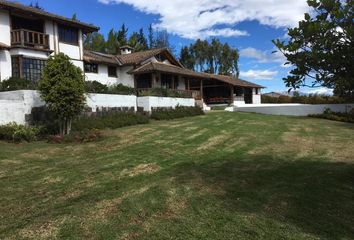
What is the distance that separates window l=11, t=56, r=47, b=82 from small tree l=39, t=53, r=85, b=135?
22.9 ft

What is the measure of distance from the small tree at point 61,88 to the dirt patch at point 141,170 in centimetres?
667

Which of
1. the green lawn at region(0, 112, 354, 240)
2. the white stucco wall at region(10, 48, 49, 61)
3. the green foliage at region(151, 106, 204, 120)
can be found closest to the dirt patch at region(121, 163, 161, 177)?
the green lawn at region(0, 112, 354, 240)

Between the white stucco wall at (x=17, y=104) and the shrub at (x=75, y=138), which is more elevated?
the white stucco wall at (x=17, y=104)

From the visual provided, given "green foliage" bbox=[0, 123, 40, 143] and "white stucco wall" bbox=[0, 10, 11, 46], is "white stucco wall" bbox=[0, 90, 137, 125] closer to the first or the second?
"green foliage" bbox=[0, 123, 40, 143]

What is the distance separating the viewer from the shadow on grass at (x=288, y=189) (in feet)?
21.1

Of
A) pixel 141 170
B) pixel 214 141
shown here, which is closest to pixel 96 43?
pixel 214 141

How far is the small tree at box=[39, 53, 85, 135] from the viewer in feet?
50.5

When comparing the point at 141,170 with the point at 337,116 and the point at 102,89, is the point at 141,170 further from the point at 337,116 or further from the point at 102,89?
the point at 337,116

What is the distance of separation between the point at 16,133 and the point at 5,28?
34.9ft

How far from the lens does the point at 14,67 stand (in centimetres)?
2261

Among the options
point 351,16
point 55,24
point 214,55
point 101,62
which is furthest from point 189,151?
point 214,55

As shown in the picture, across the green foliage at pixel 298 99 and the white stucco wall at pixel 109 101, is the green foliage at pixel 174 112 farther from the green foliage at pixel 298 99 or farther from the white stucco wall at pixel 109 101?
the green foliage at pixel 298 99

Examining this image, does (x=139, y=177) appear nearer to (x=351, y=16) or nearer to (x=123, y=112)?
(x=351, y=16)

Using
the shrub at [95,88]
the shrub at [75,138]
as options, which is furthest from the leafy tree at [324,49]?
the shrub at [95,88]
